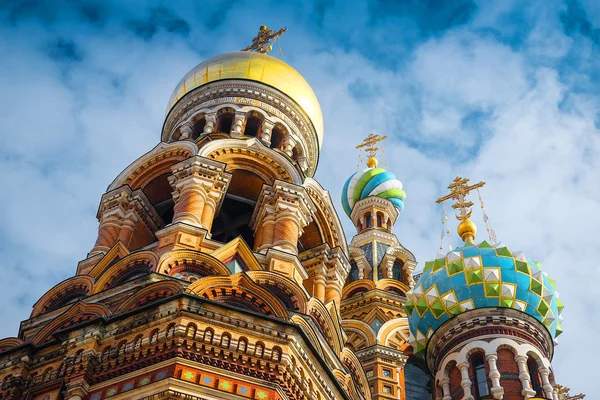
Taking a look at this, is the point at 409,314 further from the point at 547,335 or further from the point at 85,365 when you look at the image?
the point at 85,365

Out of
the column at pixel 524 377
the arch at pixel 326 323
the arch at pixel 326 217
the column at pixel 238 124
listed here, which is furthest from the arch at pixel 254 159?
the column at pixel 524 377

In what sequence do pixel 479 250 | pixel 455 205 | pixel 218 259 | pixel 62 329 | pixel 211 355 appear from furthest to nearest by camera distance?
pixel 455 205 → pixel 479 250 → pixel 218 259 → pixel 62 329 → pixel 211 355

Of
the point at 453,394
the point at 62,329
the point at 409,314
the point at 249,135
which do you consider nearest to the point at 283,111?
the point at 249,135

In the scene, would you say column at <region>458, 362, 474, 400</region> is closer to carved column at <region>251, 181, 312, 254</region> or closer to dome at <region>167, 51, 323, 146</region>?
carved column at <region>251, 181, 312, 254</region>

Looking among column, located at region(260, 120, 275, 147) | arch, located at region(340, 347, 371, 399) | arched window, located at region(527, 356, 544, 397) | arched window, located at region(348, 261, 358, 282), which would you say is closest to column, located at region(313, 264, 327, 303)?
arch, located at region(340, 347, 371, 399)

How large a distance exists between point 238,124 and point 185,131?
895mm

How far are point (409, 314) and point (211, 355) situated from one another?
6391 mm

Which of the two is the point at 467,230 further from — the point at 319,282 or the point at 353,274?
the point at 319,282

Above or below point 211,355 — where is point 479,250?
above

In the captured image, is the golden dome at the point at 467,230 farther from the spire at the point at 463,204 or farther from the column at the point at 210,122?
the column at the point at 210,122

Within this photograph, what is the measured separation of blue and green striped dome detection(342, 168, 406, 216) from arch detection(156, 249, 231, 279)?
35.2 feet

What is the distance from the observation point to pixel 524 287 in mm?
13938

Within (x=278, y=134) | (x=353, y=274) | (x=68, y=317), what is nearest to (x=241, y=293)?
(x=68, y=317)

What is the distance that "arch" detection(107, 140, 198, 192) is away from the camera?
13.4 metres
